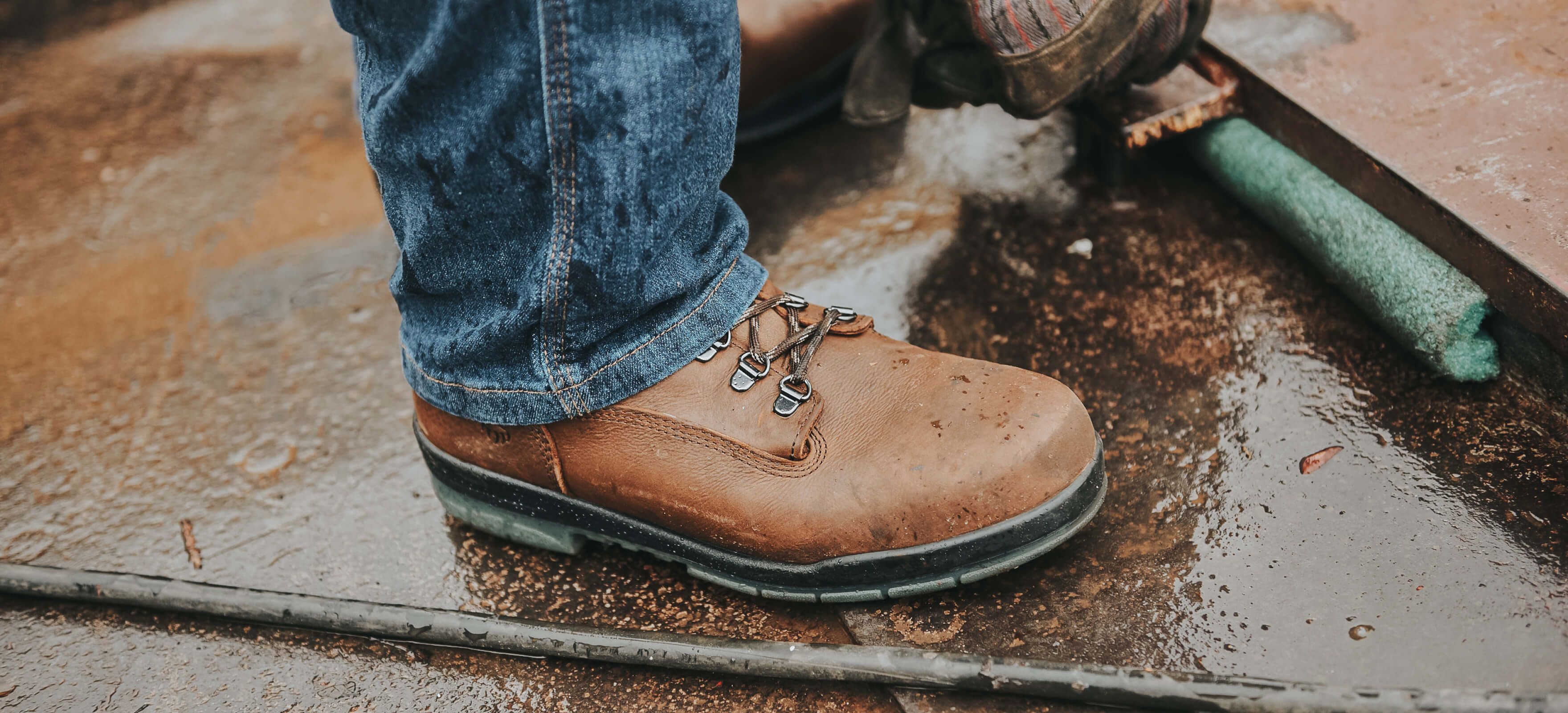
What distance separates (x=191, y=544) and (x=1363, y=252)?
1.61 meters

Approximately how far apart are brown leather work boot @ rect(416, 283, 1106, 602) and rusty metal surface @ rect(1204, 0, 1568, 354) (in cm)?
55

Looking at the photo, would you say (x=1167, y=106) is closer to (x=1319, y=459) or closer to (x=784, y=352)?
(x=1319, y=459)

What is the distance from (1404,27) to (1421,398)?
67cm

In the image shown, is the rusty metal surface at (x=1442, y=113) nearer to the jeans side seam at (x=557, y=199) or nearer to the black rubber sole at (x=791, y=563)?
the black rubber sole at (x=791, y=563)

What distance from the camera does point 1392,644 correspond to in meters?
0.89

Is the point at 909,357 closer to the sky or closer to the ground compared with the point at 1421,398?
closer to the sky

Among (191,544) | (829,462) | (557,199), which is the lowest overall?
(191,544)

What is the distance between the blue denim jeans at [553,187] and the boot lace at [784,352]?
2 cm

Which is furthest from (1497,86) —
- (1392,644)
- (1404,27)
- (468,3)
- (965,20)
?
(468,3)

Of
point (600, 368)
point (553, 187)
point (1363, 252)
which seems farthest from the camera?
point (1363, 252)

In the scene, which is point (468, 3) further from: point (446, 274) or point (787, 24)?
point (787, 24)

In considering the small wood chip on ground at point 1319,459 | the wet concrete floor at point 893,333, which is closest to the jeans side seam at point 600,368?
the wet concrete floor at point 893,333

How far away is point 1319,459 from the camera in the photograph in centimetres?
109

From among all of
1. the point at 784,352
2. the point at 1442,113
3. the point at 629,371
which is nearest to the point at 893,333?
the point at 784,352
